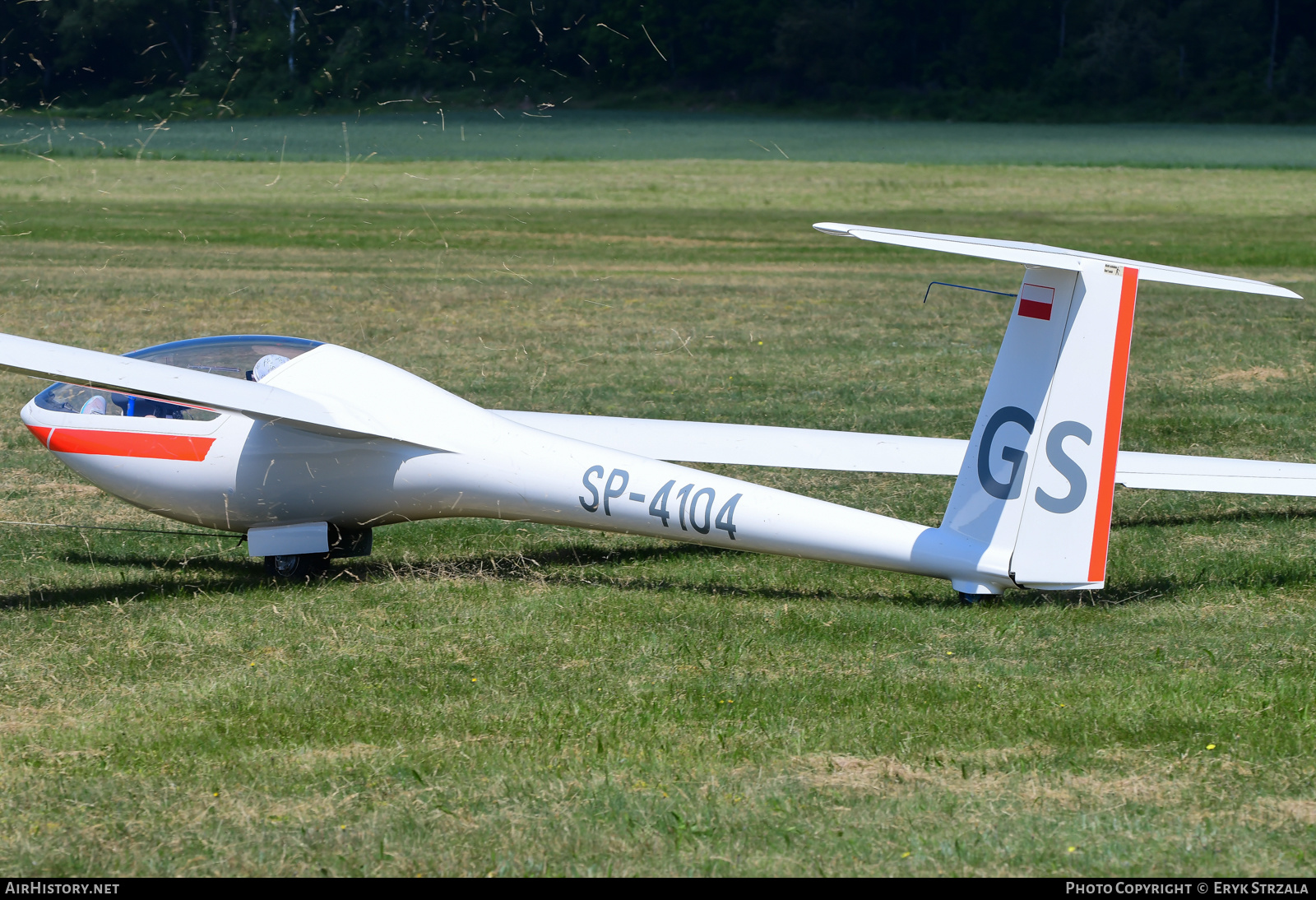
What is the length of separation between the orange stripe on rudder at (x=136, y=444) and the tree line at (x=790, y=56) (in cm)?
Result: 2240

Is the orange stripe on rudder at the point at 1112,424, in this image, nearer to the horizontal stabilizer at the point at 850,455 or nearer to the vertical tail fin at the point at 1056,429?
the vertical tail fin at the point at 1056,429

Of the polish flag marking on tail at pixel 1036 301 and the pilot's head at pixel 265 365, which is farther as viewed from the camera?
the pilot's head at pixel 265 365

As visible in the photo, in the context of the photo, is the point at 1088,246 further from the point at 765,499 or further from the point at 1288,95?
the point at 1288,95

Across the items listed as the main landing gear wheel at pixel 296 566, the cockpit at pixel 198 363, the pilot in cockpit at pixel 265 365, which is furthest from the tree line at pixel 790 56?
the main landing gear wheel at pixel 296 566

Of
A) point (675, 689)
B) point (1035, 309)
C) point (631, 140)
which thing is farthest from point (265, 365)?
point (631, 140)

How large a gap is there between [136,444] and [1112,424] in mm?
6038

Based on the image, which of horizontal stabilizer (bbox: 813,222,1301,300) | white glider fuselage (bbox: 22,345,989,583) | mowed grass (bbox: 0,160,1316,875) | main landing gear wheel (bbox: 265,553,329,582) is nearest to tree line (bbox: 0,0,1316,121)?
mowed grass (bbox: 0,160,1316,875)

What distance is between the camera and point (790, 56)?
80812 mm

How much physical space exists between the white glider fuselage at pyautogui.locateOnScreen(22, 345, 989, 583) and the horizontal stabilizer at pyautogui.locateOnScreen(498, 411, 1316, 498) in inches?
49.1

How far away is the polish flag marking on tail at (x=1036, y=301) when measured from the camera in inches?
283

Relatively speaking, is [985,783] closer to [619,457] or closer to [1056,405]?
[1056,405]

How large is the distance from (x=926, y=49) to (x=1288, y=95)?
24516 millimetres

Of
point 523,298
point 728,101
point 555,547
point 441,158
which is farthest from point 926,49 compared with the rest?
point 555,547

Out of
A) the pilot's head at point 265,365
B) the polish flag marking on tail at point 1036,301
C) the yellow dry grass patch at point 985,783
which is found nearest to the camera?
the yellow dry grass patch at point 985,783
